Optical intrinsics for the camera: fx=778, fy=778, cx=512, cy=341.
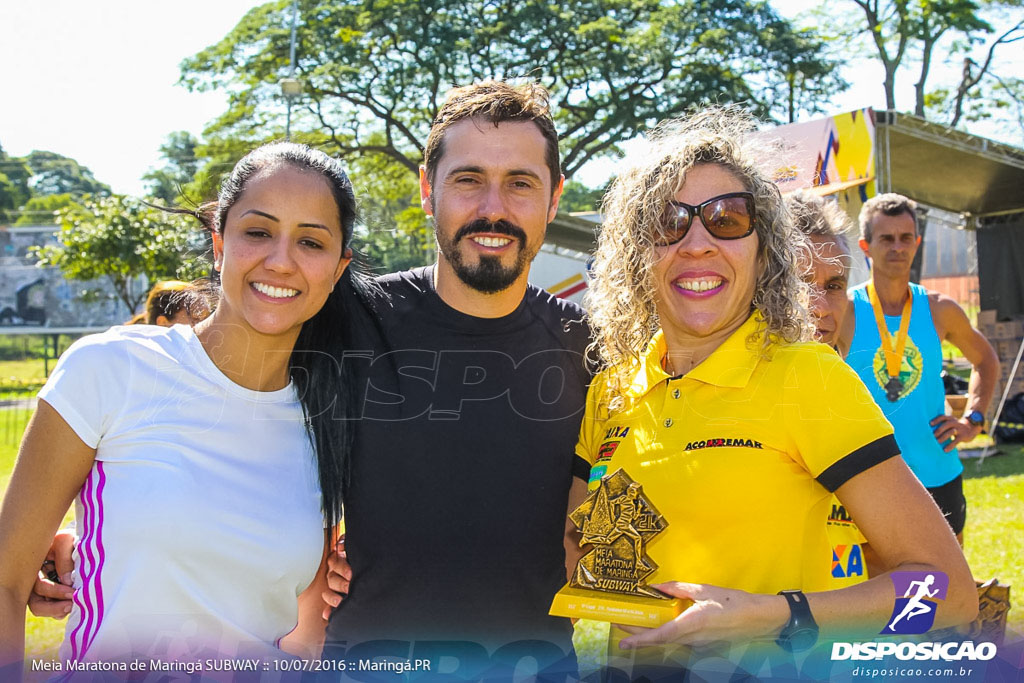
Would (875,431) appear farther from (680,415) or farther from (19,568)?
(19,568)

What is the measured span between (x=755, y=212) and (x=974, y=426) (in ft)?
10.5

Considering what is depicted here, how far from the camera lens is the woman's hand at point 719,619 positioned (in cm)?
165

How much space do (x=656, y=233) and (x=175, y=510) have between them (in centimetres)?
147

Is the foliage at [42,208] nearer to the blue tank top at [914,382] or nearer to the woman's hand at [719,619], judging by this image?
the blue tank top at [914,382]

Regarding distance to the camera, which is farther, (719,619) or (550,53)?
(550,53)

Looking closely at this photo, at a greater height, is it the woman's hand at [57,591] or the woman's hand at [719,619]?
the woman's hand at [719,619]

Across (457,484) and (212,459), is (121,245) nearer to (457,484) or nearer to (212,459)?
(212,459)

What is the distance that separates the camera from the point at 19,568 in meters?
1.97

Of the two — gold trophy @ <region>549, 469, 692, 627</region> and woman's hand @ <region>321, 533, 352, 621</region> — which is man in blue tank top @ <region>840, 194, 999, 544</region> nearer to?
gold trophy @ <region>549, 469, 692, 627</region>

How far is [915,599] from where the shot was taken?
5.64ft

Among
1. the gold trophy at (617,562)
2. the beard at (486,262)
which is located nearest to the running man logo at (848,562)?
the gold trophy at (617,562)

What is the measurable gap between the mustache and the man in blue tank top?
8.01 feet

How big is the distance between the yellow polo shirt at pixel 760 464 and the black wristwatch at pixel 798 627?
0.14 meters

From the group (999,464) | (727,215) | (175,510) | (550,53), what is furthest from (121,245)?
(727,215)
